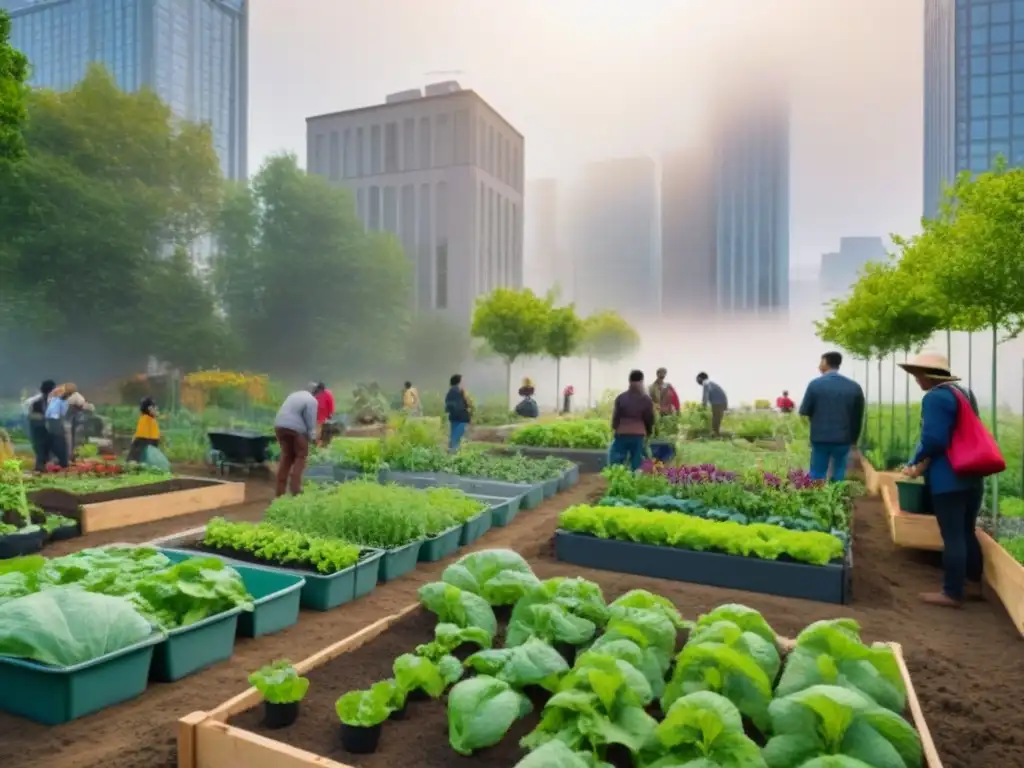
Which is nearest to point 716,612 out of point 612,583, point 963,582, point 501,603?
point 501,603

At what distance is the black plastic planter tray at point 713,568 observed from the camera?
458cm

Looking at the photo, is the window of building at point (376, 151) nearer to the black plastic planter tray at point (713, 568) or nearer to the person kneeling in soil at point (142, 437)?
the person kneeling in soil at point (142, 437)

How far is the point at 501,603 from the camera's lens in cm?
332

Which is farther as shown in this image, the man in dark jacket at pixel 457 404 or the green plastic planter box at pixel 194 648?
the man in dark jacket at pixel 457 404

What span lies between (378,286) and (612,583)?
21.7m

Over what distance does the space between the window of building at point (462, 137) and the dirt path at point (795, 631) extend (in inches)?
992

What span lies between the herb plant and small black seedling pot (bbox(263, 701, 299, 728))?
0.7 inches

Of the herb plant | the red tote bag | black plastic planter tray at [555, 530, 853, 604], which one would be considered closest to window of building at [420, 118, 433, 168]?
black plastic planter tray at [555, 530, 853, 604]

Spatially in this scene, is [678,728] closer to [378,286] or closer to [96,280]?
[96,280]

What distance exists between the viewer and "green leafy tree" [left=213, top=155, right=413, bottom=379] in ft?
71.3

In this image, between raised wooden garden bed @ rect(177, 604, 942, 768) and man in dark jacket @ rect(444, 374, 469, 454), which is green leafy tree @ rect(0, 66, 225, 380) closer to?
man in dark jacket @ rect(444, 374, 469, 454)

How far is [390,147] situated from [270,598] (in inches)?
1131

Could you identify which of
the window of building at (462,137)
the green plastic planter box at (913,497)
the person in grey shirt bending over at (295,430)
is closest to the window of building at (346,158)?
the window of building at (462,137)

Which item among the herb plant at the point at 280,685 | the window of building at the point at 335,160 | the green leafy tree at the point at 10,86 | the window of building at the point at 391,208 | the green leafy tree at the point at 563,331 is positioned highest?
the window of building at the point at 335,160
